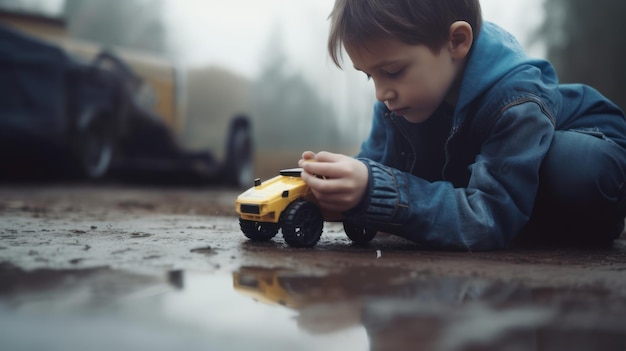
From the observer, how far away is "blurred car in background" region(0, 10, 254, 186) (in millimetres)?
4559

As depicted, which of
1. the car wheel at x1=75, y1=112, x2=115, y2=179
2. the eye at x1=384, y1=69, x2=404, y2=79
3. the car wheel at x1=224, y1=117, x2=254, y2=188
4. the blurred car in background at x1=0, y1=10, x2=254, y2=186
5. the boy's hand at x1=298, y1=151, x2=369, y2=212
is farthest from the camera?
the car wheel at x1=224, y1=117, x2=254, y2=188

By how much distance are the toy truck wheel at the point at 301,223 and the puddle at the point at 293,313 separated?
38 centimetres

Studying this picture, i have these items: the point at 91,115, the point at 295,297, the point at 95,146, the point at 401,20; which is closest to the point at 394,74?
the point at 401,20

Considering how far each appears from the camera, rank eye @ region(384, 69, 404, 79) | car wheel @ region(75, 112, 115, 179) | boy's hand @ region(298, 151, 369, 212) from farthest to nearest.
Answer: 1. car wheel @ region(75, 112, 115, 179)
2. eye @ region(384, 69, 404, 79)
3. boy's hand @ region(298, 151, 369, 212)

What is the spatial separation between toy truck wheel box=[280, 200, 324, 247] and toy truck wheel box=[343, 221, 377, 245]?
13 centimetres

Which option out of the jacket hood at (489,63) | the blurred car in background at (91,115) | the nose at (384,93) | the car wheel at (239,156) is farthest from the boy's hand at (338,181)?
the car wheel at (239,156)

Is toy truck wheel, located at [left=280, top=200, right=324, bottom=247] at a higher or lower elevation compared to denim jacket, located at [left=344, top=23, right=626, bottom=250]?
lower

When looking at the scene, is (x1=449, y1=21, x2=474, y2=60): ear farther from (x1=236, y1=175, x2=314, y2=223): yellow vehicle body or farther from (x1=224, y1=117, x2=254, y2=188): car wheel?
(x1=224, y1=117, x2=254, y2=188): car wheel

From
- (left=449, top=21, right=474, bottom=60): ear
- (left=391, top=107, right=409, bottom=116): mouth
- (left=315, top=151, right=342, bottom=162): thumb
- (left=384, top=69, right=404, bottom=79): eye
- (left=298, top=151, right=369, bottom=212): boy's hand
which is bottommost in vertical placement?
(left=298, top=151, right=369, bottom=212): boy's hand

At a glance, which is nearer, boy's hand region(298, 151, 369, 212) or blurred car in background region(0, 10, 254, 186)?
boy's hand region(298, 151, 369, 212)

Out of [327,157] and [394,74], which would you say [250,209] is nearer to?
[327,157]

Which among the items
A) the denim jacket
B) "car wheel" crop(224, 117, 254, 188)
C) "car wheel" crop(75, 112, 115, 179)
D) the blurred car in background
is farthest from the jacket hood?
"car wheel" crop(224, 117, 254, 188)

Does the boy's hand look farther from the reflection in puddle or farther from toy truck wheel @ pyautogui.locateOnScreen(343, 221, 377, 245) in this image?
the reflection in puddle

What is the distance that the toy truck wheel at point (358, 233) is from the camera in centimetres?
175
